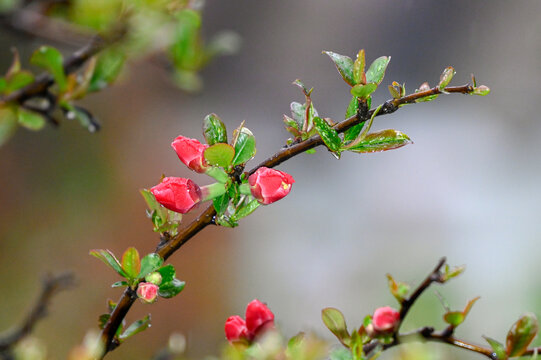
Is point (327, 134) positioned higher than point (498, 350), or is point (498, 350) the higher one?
point (327, 134)

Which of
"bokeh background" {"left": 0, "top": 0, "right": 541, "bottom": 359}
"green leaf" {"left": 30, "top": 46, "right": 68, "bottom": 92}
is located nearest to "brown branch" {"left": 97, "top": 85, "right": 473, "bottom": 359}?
"green leaf" {"left": 30, "top": 46, "right": 68, "bottom": 92}

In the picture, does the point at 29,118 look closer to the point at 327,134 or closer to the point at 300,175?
the point at 327,134

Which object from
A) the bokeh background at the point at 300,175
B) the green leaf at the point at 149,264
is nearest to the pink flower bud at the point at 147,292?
the green leaf at the point at 149,264

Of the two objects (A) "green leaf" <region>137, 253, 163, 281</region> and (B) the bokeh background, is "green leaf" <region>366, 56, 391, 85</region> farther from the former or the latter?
(B) the bokeh background

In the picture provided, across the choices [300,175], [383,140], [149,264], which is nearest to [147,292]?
[149,264]

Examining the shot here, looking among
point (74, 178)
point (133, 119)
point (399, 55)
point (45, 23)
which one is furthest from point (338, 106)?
Result: point (45, 23)

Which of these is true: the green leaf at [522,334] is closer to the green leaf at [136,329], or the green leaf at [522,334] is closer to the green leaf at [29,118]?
the green leaf at [136,329]

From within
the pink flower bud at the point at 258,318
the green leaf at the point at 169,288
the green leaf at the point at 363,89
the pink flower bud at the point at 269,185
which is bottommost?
the pink flower bud at the point at 258,318
